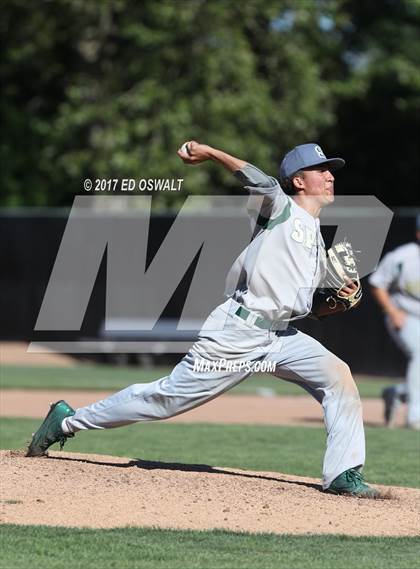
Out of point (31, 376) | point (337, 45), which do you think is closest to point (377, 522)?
point (31, 376)

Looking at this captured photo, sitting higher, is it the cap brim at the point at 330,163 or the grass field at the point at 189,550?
the cap brim at the point at 330,163

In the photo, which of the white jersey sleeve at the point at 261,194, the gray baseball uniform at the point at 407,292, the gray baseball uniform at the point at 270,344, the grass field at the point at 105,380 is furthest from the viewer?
the grass field at the point at 105,380

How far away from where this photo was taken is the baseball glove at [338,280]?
727cm

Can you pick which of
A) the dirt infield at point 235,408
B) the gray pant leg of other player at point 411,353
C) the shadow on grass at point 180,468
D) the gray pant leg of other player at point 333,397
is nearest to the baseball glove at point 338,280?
the gray pant leg of other player at point 333,397

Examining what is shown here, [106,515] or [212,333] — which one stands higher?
[212,333]

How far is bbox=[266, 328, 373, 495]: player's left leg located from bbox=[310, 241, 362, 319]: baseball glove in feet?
1.01

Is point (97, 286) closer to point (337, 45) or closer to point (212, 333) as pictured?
point (337, 45)

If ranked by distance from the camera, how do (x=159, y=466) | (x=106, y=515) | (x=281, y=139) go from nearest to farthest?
(x=106, y=515), (x=159, y=466), (x=281, y=139)

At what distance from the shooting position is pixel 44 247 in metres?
24.3

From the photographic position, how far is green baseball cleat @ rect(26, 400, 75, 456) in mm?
7594

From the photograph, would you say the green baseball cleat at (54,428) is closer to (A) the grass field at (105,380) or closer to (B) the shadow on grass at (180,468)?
(B) the shadow on grass at (180,468)

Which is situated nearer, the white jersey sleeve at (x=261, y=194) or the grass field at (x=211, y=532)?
the grass field at (x=211, y=532)

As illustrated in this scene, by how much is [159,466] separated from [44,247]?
16687 millimetres

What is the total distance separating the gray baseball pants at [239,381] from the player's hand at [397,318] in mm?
5525
